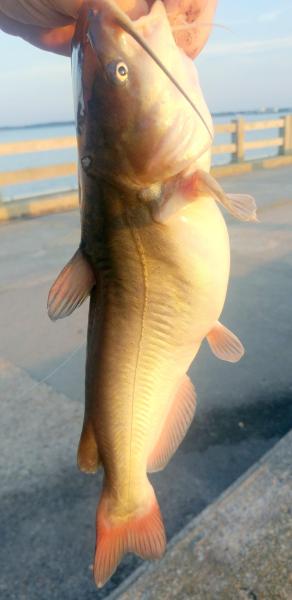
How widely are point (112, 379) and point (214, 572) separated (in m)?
0.88

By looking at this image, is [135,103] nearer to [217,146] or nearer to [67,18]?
[67,18]

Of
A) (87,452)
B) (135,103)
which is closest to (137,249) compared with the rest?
(135,103)

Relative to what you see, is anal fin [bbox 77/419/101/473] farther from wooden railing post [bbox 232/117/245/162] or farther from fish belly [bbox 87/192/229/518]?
wooden railing post [bbox 232/117/245/162]

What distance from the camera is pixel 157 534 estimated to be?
5.85 feet

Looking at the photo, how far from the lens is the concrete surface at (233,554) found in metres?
1.84

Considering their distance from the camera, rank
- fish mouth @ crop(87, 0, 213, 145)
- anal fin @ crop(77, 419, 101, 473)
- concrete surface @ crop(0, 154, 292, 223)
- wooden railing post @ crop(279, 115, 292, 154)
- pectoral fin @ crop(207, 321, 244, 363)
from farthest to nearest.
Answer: wooden railing post @ crop(279, 115, 292, 154) < concrete surface @ crop(0, 154, 292, 223) < pectoral fin @ crop(207, 321, 244, 363) < anal fin @ crop(77, 419, 101, 473) < fish mouth @ crop(87, 0, 213, 145)

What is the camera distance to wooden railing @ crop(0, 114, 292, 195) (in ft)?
33.9

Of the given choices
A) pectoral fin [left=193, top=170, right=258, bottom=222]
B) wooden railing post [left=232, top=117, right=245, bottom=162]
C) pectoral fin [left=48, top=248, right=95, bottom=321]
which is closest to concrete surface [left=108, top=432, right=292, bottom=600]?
pectoral fin [left=48, top=248, right=95, bottom=321]

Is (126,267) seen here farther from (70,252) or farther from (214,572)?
(70,252)

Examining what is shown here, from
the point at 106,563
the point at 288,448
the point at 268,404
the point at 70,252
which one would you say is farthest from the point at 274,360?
the point at 70,252

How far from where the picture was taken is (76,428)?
3.15 metres

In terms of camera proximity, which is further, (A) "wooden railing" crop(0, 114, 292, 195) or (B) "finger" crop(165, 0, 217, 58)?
(A) "wooden railing" crop(0, 114, 292, 195)

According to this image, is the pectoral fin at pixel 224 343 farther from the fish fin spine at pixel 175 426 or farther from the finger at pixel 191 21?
the finger at pixel 191 21

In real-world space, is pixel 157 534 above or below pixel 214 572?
above
